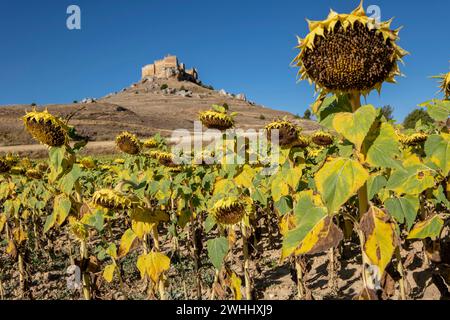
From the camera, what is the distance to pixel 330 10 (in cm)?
143

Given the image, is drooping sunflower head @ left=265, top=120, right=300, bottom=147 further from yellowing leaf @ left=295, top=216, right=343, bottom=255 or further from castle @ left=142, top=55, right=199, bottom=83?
castle @ left=142, top=55, right=199, bottom=83

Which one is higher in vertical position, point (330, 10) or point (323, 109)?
point (330, 10)

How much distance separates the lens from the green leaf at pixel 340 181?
1.22 meters

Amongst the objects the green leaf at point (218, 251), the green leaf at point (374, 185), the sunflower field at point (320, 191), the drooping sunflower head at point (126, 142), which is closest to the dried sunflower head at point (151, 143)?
the sunflower field at point (320, 191)

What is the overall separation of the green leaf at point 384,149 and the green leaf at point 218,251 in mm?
1740

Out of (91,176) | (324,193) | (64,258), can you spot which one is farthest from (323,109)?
(91,176)

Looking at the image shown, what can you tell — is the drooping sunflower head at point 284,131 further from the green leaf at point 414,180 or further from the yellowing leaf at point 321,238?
the yellowing leaf at point 321,238

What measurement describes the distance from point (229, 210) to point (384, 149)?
1.73 metres

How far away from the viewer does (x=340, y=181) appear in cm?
125

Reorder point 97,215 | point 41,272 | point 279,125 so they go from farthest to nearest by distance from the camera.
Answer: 1. point 41,272
2. point 279,125
3. point 97,215

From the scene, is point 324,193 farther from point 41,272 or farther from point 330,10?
point 41,272

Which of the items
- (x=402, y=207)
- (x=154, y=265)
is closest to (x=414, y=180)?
(x=402, y=207)
